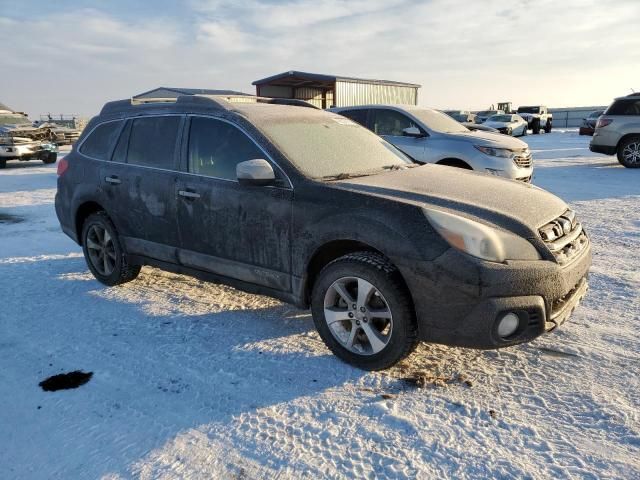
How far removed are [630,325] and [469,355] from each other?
1.35 m

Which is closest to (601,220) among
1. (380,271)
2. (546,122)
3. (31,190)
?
(380,271)

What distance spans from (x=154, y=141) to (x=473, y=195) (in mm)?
2776

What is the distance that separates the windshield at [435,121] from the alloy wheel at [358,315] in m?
6.10

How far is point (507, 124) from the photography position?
28.0m

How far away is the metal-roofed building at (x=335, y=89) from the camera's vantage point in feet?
97.1

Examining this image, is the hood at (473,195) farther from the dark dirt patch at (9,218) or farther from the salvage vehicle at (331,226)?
the dark dirt patch at (9,218)

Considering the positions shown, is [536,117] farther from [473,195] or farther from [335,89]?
[473,195]

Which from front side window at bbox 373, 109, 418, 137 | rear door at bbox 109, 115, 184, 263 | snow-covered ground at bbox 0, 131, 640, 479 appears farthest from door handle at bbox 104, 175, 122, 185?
front side window at bbox 373, 109, 418, 137

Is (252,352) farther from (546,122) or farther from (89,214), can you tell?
(546,122)

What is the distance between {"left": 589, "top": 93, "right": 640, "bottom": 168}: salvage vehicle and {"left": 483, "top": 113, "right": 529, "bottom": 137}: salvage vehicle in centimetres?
1438

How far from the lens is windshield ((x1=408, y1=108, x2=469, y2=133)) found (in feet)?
29.2

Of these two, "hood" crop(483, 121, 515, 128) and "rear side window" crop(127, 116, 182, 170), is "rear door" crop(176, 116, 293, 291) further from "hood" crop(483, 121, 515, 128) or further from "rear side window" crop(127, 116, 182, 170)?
"hood" crop(483, 121, 515, 128)

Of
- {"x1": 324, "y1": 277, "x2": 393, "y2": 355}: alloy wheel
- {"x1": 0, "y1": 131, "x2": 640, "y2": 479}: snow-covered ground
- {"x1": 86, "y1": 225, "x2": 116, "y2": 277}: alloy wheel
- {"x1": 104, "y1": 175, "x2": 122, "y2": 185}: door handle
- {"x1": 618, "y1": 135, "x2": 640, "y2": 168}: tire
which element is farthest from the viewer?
{"x1": 618, "y1": 135, "x2": 640, "y2": 168}: tire

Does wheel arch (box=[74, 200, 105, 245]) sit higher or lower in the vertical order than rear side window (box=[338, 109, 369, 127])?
lower
